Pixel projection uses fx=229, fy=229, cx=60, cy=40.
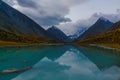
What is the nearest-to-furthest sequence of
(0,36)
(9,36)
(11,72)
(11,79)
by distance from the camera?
(11,79) < (11,72) < (0,36) < (9,36)

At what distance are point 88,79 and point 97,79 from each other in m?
1.46

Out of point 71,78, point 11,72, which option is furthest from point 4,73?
point 71,78

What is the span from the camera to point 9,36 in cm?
19812

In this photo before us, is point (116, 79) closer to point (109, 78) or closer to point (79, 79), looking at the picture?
point (109, 78)

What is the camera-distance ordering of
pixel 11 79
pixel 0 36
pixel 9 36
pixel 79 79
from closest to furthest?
pixel 11 79 → pixel 79 79 → pixel 0 36 → pixel 9 36

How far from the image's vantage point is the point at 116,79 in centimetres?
3772

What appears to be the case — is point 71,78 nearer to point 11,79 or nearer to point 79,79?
point 79,79

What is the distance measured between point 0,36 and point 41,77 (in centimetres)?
15321

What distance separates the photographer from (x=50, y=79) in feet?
122

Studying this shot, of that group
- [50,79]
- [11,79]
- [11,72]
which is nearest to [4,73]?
[11,72]

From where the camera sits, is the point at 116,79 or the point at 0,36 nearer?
the point at 116,79

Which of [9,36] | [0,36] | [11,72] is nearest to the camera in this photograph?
[11,72]

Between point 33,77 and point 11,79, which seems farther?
point 33,77

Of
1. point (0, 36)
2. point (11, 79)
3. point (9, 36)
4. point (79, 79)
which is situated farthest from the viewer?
point (9, 36)
